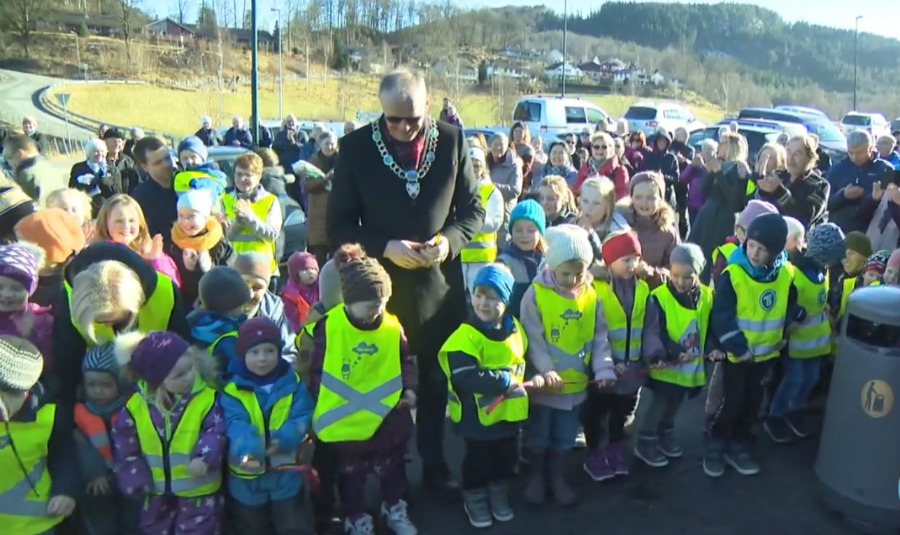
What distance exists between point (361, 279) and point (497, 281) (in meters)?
0.71

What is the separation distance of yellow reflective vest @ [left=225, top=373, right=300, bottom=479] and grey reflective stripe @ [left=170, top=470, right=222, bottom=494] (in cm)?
9

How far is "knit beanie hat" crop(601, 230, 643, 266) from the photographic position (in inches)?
166

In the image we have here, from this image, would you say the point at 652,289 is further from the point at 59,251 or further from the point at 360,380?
the point at 59,251

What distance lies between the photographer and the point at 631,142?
40.2 feet

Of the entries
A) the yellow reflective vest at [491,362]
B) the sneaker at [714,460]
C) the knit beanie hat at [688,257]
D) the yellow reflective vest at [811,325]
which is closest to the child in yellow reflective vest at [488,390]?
the yellow reflective vest at [491,362]

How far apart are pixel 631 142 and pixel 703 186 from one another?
4.73 meters

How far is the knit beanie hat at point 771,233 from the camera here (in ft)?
13.8

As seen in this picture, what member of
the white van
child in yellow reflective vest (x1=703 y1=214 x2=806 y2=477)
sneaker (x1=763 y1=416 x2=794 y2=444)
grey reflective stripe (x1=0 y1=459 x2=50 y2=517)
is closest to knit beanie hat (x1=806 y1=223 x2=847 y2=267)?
child in yellow reflective vest (x1=703 y1=214 x2=806 y2=477)

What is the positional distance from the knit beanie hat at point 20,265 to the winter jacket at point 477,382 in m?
1.90

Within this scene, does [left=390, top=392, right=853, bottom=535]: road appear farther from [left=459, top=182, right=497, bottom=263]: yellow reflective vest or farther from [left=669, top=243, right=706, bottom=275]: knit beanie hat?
[left=459, top=182, right=497, bottom=263]: yellow reflective vest

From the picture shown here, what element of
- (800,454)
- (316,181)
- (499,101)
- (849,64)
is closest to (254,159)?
A: (316,181)

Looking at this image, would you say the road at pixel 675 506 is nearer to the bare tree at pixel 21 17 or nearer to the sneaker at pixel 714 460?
the sneaker at pixel 714 460

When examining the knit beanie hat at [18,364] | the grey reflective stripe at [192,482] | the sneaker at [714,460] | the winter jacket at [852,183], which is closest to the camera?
the knit beanie hat at [18,364]

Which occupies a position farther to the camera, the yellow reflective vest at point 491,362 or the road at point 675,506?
the road at point 675,506
